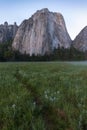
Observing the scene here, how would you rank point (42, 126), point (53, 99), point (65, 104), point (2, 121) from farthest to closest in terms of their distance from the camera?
point (53, 99) → point (65, 104) → point (2, 121) → point (42, 126)

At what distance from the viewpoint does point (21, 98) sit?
997cm

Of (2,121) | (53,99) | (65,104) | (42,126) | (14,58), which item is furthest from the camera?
(14,58)

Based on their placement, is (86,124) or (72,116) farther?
(72,116)

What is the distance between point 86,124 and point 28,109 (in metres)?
1.91

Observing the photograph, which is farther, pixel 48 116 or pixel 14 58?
pixel 14 58

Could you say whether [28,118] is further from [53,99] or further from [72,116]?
Result: [53,99]

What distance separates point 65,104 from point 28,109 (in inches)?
53.9

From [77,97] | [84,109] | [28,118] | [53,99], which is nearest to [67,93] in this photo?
[77,97]

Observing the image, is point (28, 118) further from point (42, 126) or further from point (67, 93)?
point (67, 93)

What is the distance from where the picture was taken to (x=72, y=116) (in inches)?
314

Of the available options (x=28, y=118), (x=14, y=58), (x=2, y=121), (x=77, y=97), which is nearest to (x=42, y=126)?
(x=28, y=118)

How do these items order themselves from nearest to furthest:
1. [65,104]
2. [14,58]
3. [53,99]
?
[65,104]
[53,99]
[14,58]

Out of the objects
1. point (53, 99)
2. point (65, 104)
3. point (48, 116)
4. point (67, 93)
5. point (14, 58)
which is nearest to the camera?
point (48, 116)

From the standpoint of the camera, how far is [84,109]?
842cm
